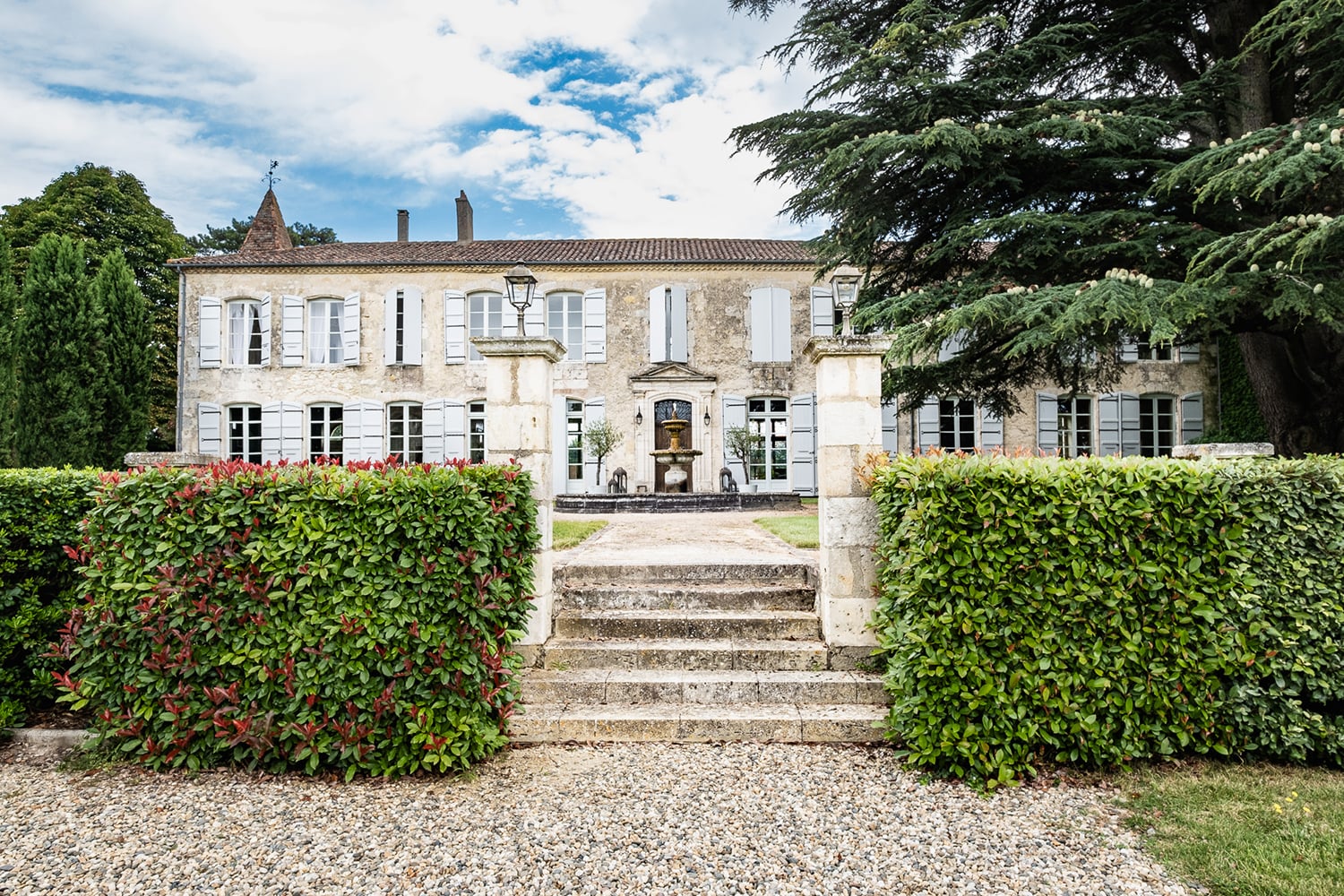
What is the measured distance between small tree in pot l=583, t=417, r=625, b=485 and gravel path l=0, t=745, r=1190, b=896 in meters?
12.3

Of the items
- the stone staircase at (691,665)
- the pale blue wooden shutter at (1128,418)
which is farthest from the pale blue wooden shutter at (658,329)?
the stone staircase at (691,665)

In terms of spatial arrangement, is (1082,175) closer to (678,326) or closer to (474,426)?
(678,326)

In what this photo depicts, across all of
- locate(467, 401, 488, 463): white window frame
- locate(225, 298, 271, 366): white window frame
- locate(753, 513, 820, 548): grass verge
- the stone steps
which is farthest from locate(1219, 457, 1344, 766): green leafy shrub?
locate(225, 298, 271, 366): white window frame

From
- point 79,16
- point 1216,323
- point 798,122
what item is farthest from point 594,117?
point 1216,323

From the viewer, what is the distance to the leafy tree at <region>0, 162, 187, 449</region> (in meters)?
19.9

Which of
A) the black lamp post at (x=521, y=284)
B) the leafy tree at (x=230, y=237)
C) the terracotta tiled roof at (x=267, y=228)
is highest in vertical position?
the leafy tree at (x=230, y=237)

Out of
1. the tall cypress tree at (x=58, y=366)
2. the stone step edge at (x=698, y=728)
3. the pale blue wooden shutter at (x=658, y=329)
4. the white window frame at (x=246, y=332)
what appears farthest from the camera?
the white window frame at (x=246, y=332)

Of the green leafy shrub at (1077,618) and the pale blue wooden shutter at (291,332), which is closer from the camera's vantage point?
the green leafy shrub at (1077,618)

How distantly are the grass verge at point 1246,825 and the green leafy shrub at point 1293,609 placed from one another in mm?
177

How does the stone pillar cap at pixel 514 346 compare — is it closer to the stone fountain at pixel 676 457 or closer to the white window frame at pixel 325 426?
the stone fountain at pixel 676 457

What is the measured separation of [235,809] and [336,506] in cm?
127

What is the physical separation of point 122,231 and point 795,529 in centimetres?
2473

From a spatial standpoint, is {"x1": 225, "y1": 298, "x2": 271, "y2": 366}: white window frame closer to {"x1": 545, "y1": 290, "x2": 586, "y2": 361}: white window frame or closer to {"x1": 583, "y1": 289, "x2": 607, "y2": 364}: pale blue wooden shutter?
{"x1": 545, "y1": 290, "x2": 586, "y2": 361}: white window frame

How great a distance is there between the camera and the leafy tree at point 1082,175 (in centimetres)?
650
